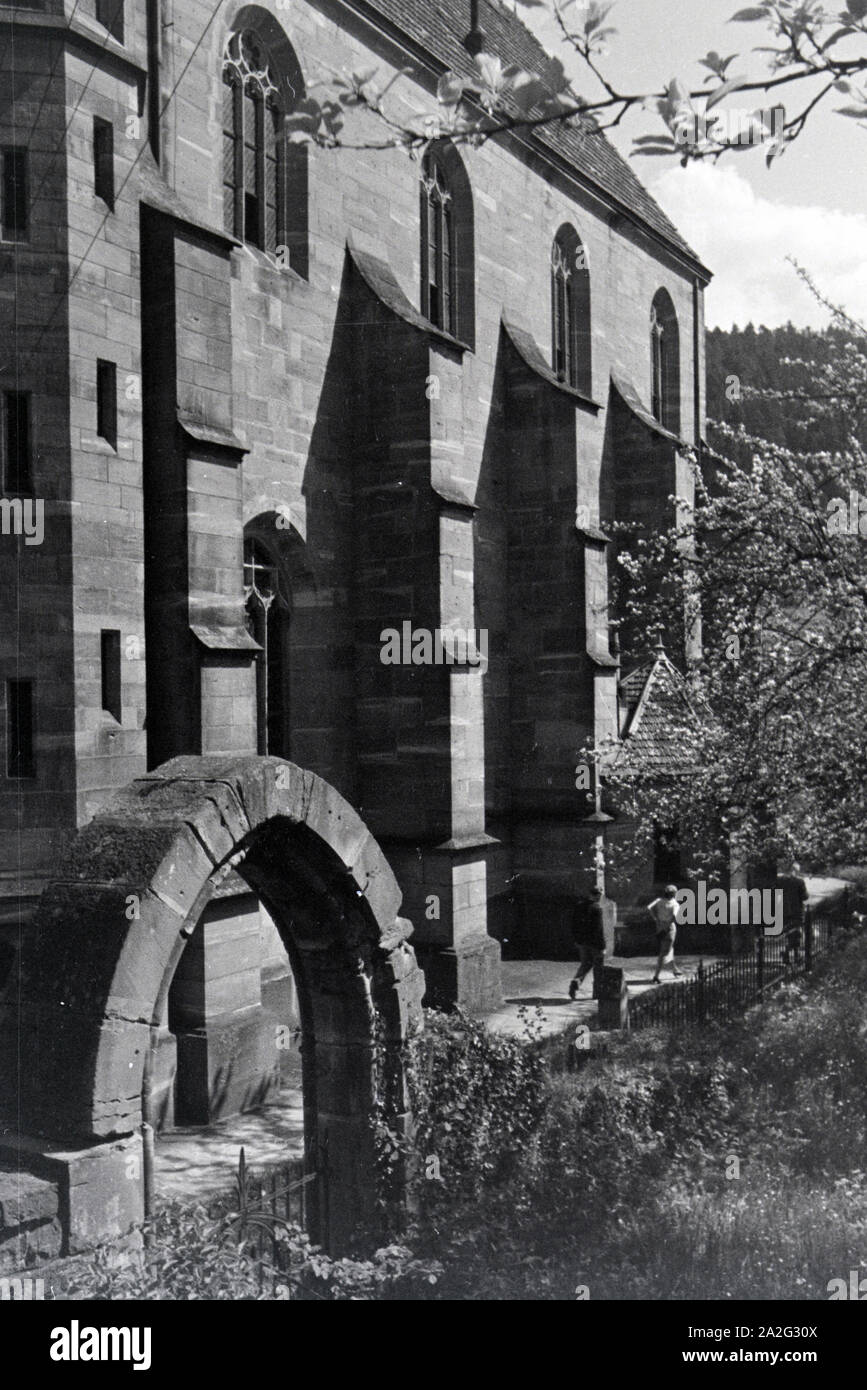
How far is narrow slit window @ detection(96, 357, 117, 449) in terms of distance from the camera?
11.3 meters

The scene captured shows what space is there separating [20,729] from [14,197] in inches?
179

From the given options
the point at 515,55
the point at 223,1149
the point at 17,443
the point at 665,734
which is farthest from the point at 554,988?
the point at 515,55

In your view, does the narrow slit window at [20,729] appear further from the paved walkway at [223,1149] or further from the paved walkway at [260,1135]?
the paved walkway at [260,1135]

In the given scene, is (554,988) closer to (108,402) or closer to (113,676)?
(113,676)

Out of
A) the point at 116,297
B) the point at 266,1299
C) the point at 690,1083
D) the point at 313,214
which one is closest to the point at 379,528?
the point at 313,214

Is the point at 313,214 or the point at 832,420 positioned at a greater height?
the point at 313,214

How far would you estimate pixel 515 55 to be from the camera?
21.9m

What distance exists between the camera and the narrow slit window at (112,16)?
1143cm

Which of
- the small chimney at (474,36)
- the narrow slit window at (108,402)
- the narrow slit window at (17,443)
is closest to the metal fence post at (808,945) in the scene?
the narrow slit window at (108,402)

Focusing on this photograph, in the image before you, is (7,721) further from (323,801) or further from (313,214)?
(313,214)

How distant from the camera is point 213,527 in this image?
38.8 feet

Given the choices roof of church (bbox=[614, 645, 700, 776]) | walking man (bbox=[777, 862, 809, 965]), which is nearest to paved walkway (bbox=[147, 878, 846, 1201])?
walking man (bbox=[777, 862, 809, 965])

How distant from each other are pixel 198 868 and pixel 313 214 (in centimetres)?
1049

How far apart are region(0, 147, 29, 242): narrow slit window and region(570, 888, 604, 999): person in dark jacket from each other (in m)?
10.1
